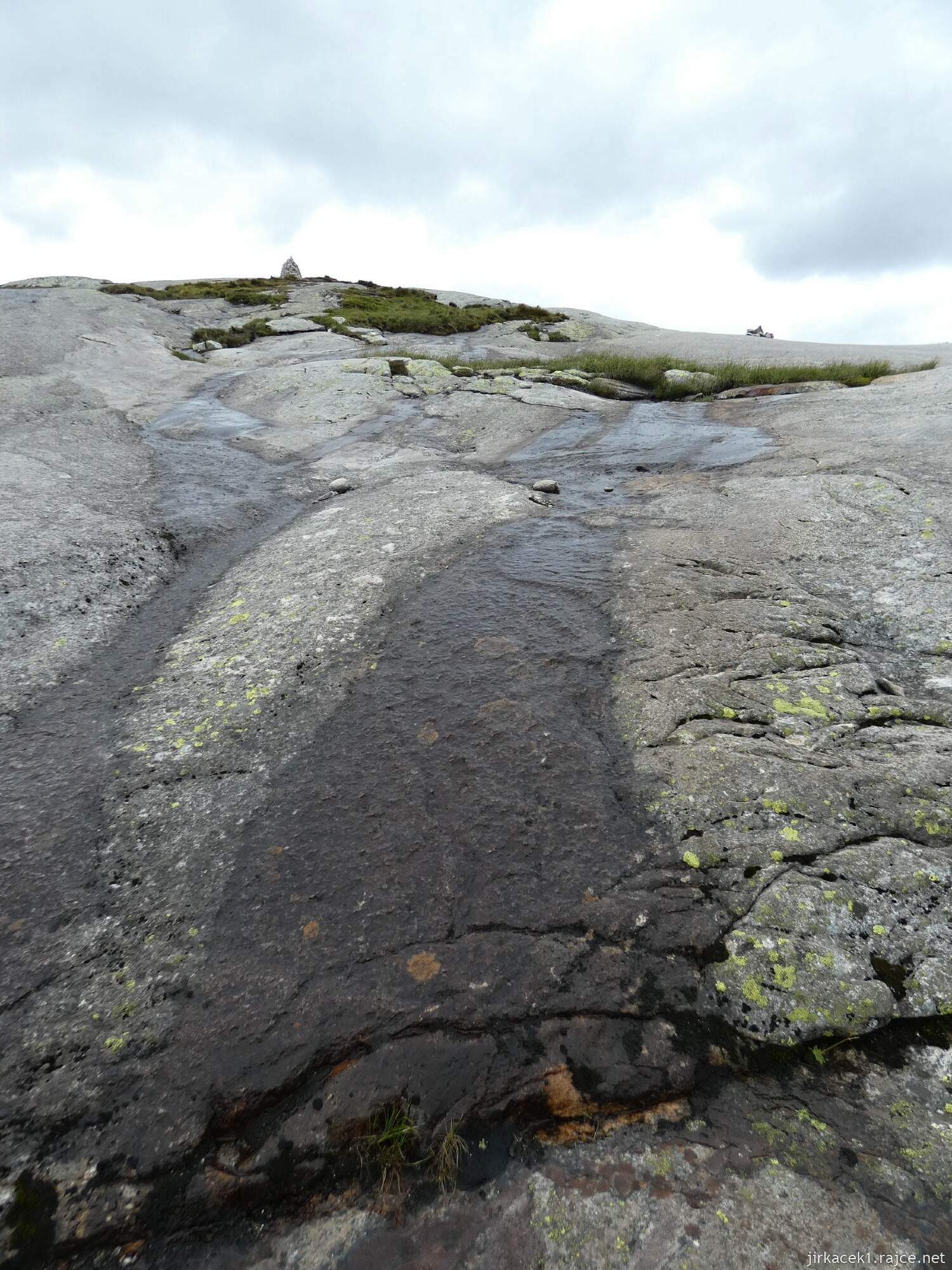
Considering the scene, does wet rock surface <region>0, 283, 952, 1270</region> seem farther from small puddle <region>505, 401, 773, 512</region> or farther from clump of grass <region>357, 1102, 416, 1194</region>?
small puddle <region>505, 401, 773, 512</region>

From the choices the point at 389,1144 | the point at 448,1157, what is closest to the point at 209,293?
the point at 389,1144

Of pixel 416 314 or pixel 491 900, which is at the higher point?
pixel 416 314

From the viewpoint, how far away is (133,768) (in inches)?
157

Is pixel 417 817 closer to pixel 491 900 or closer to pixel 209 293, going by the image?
pixel 491 900

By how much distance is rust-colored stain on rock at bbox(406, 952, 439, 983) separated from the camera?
2.82m

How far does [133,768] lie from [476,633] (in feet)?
8.97

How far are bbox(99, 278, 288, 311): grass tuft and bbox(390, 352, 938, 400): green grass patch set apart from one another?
74.5ft

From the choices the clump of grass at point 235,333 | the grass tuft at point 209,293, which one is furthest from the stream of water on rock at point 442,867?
the grass tuft at point 209,293

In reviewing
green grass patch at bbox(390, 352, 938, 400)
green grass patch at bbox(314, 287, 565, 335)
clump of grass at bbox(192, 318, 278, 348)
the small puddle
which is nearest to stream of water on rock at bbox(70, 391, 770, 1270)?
the small puddle

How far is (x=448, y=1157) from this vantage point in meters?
2.29

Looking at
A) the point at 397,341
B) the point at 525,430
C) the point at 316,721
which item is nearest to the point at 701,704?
the point at 316,721

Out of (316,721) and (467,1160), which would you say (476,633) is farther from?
(467,1160)

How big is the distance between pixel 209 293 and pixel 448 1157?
43894 millimetres

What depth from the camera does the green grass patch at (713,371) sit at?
16406 millimetres
